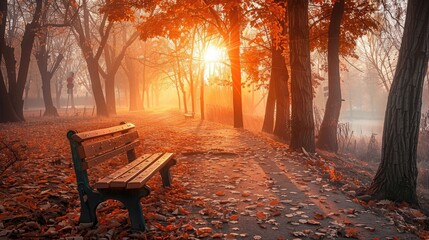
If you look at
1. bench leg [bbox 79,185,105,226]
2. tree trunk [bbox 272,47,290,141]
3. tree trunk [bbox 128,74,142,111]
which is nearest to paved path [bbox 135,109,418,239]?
bench leg [bbox 79,185,105,226]

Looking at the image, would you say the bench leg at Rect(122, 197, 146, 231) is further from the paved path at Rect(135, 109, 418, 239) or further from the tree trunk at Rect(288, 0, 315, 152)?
the tree trunk at Rect(288, 0, 315, 152)

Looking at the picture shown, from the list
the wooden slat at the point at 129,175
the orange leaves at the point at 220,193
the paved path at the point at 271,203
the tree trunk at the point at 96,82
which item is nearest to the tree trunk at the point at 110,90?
the tree trunk at the point at 96,82

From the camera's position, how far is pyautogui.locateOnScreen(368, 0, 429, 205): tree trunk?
16.9ft

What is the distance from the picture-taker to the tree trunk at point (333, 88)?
11766 mm

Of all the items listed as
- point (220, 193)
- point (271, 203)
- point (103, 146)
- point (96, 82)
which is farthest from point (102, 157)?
point (96, 82)

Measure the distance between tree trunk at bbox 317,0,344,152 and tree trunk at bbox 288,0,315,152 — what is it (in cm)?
377

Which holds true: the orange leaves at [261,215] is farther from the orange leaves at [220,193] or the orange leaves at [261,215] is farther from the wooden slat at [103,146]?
the wooden slat at [103,146]

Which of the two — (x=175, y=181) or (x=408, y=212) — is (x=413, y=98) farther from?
(x=175, y=181)

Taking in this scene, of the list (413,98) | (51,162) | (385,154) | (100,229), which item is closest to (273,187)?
(385,154)

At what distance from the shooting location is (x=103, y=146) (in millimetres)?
4238

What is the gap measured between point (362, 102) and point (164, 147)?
274 feet

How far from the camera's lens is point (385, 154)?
5684mm

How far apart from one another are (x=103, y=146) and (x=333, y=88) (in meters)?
10.0

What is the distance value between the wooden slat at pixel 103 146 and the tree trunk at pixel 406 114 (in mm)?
4229
